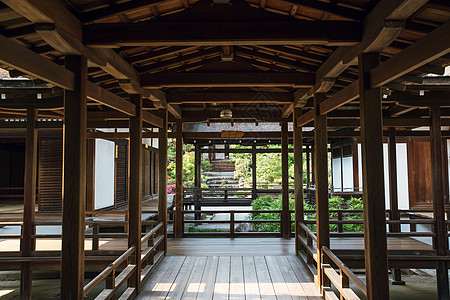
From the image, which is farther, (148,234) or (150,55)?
(148,234)

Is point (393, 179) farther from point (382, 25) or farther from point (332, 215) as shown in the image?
point (382, 25)

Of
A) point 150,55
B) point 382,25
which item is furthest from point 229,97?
point 382,25

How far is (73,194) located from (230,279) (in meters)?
3.07

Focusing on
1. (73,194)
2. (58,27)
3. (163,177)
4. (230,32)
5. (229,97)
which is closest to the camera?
(58,27)

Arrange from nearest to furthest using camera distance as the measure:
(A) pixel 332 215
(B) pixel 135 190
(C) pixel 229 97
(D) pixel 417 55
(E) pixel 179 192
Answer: (D) pixel 417 55, (B) pixel 135 190, (C) pixel 229 97, (E) pixel 179 192, (A) pixel 332 215

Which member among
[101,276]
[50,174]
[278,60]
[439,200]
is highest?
[278,60]

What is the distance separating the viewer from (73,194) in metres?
3.10

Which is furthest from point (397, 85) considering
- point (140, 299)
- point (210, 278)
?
point (140, 299)

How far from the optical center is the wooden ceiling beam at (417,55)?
2.24 metres

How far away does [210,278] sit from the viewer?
5.30m

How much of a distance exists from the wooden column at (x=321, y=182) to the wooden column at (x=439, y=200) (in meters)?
2.55

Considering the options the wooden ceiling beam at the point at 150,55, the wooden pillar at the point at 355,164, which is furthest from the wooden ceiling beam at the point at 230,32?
the wooden pillar at the point at 355,164

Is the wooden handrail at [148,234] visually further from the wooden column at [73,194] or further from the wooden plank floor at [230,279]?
the wooden column at [73,194]

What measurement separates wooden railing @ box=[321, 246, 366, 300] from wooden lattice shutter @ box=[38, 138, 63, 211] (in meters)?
8.13
